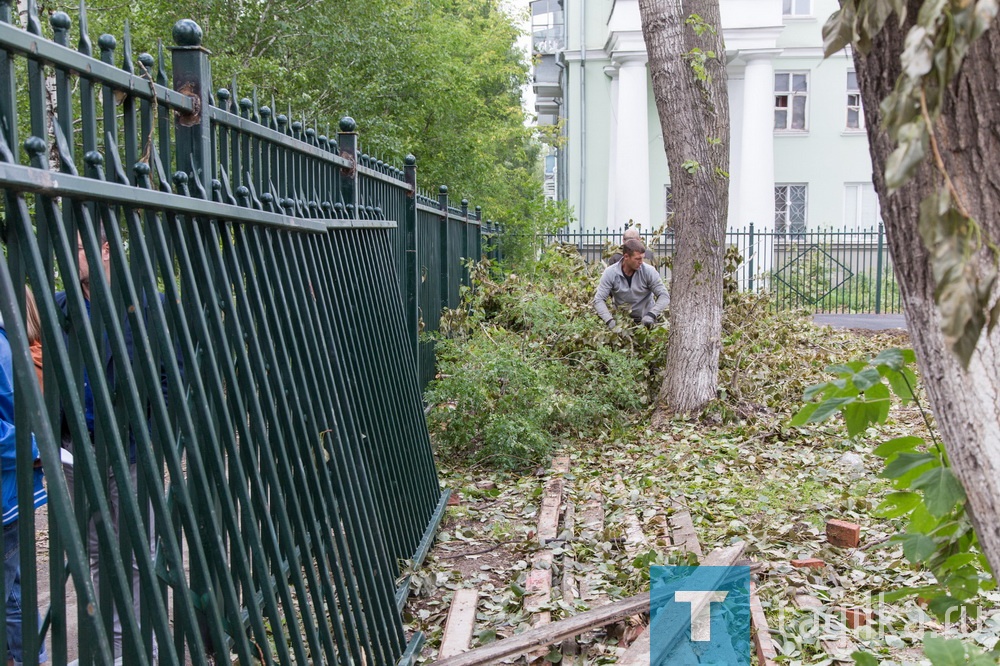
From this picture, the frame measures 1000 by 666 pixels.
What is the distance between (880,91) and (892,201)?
7.1 inches

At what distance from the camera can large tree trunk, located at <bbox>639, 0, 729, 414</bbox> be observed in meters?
8.62

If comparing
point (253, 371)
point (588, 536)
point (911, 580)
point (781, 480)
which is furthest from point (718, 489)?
point (253, 371)

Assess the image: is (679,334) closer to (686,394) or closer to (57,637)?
(686,394)

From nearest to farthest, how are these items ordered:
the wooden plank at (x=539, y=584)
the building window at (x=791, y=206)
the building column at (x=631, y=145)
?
1. the wooden plank at (x=539, y=584)
2. the building column at (x=631, y=145)
3. the building window at (x=791, y=206)

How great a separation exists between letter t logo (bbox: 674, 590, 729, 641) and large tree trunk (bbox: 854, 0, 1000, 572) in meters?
2.76

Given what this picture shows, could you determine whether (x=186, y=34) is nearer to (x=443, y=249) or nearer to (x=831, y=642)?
(x=831, y=642)

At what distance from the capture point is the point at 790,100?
25.9 meters

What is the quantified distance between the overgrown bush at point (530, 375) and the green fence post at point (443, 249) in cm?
33

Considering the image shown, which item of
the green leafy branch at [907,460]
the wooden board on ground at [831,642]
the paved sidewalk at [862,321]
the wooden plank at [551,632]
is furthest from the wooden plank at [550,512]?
the paved sidewalk at [862,321]

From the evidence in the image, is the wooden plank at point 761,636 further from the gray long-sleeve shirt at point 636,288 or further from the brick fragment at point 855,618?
the gray long-sleeve shirt at point 636,288

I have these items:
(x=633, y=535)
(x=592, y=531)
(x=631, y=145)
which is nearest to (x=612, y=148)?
(x=631, y=145)

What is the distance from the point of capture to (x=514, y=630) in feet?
14.7

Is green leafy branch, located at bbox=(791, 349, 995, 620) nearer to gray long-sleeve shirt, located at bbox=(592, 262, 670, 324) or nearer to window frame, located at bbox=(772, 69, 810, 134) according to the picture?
gray long-sleeve shirt, located at bbox=(592, 262, 670, 324)

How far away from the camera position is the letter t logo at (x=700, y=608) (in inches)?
164
